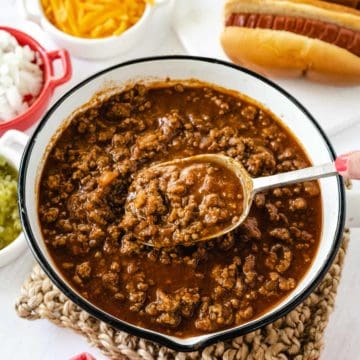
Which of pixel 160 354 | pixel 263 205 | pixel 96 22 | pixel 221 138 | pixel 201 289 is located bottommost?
pixel 160 354

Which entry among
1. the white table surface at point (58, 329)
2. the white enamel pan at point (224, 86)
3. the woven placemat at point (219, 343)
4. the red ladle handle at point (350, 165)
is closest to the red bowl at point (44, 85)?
the white enamel pan at point (224, 86)

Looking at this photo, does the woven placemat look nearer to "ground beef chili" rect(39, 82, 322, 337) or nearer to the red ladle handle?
"ground beef chili" rect(39, 82, 322, 337)

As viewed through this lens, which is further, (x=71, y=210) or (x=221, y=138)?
(x=221, y=138)

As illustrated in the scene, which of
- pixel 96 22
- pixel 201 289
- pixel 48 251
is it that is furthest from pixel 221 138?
pixel 96 22

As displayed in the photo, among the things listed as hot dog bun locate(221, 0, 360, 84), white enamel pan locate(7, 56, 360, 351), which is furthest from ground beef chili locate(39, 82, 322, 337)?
hot dog bun locate(221, 0, 360, 84)

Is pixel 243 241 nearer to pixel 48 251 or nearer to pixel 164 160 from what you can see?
pixel 164 160

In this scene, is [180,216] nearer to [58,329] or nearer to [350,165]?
[350,165]
